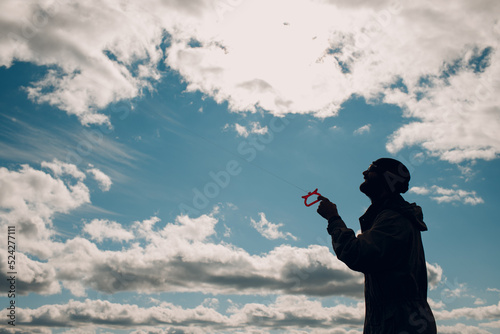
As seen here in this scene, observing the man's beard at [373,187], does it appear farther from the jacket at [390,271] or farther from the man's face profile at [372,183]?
the jacket at [390,271]

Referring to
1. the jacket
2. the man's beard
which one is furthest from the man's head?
the jacket

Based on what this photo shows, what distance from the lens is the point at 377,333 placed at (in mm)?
5492

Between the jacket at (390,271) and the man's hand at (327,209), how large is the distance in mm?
342

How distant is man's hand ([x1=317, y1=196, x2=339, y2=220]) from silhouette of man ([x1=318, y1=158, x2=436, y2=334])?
0.23ft

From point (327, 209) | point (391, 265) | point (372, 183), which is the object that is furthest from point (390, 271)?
point (372, 183)

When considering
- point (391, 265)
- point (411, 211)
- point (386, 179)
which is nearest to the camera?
point (391, 265)

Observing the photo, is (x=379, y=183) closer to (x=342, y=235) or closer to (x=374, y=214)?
(x=374, y=214)

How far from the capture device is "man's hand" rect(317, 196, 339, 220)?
6.27 metres

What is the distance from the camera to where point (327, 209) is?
6336 millimetres

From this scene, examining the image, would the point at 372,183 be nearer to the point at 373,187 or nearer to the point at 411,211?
the point at 373,187

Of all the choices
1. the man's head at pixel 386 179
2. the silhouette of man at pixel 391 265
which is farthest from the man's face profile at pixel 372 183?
the silhouette of man at pixel 391 265

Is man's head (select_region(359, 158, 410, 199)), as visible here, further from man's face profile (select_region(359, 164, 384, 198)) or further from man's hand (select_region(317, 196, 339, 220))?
man's hand (select_region(317, 196, 339, 220))

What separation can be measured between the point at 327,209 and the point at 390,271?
131 cm

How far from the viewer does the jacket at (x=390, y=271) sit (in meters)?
5.40
